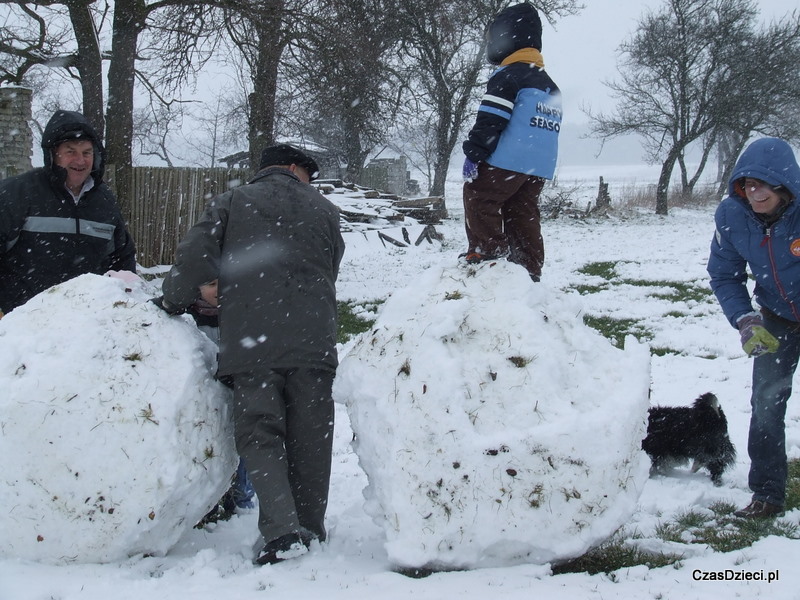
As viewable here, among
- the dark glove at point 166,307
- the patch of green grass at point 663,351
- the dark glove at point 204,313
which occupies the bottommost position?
the patch of green grass at point 663,351

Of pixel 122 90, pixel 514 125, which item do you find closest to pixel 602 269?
pixel 514 125

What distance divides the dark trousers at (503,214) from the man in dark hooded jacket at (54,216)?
217 cm

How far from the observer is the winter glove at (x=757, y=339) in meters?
3.37

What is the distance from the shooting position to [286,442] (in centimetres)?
304

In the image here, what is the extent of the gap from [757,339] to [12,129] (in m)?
13.5

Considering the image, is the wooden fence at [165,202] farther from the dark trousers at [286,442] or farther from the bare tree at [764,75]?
the bare tree at [764,75]

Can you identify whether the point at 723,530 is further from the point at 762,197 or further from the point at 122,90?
the point at 122,90

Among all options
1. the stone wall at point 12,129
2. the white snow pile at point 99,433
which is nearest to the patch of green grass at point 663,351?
the white snow pile at point 99,433

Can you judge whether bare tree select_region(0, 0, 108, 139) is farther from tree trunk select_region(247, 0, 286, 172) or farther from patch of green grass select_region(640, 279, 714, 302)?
patch of green grass select_region(640, 279, 714, 302)

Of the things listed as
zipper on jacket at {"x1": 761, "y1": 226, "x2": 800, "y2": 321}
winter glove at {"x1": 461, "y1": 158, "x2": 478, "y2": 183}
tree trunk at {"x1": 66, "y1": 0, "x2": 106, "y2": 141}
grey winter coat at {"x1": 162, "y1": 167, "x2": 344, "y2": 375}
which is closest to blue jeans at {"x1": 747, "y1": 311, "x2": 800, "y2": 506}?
zipper on jacket at {"x1": 761, "y1": 226, "x2": 800, "y2": 321}

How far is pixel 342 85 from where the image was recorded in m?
12.1

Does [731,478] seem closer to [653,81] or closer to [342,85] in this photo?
[342,85]

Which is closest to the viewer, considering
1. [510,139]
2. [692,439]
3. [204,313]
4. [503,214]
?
[204,313]

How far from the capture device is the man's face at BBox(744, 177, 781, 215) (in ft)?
10.9
